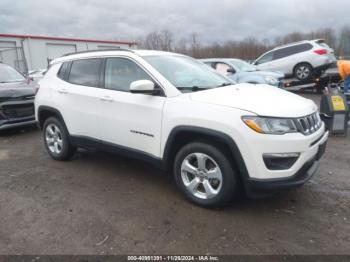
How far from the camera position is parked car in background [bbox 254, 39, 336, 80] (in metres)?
12.9

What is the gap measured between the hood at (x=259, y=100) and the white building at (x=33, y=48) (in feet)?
69.3

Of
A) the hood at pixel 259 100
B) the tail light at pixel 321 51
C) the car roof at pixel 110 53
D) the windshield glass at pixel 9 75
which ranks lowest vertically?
the windshield glass at pixel 9 75

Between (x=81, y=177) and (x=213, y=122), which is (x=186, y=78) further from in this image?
(x=81, y=177)

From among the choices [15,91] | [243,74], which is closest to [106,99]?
[15,91]

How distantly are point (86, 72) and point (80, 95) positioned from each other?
374mm

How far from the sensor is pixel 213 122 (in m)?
3.18

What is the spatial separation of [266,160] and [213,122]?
0.64 meters

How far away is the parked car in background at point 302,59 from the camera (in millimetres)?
12883

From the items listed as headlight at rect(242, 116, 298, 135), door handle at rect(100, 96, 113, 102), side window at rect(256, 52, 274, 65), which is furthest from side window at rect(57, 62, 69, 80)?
side window at rect(256, 52, 274, 65)

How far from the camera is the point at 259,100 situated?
329 cm

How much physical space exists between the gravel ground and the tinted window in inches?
386

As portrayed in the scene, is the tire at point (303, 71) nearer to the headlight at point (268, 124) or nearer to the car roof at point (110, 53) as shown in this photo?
the car roof at point (110, 53)

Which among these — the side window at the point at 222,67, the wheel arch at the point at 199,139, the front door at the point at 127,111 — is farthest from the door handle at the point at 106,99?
the side window at the point at 222,67

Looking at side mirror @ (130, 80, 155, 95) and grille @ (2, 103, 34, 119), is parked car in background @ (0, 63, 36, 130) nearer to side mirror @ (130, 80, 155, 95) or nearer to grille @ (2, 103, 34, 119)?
grille @ (2, 103, 34, 119)
